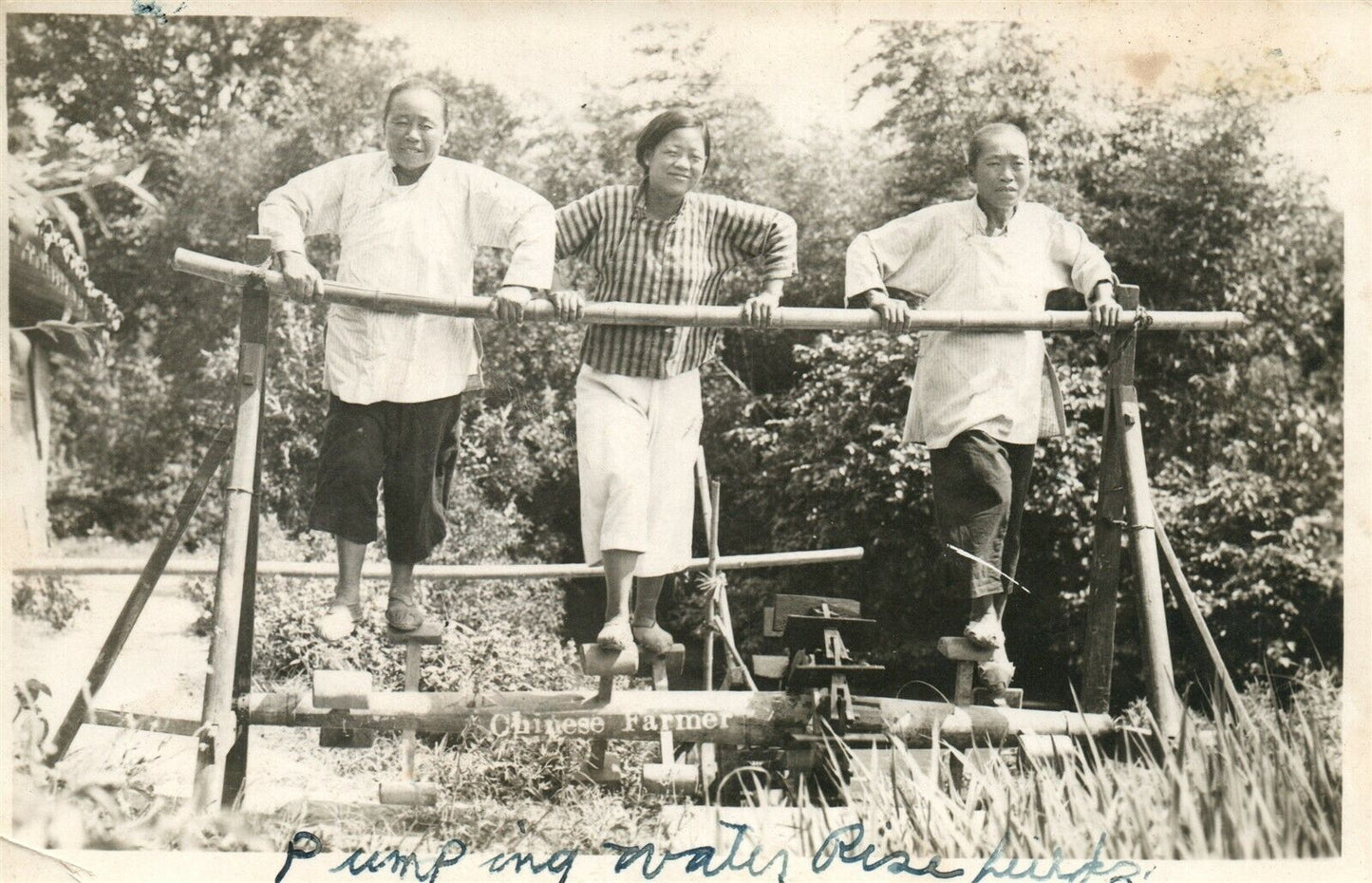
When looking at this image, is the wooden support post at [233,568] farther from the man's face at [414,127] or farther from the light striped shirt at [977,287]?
the light striped shirt at [977,287]

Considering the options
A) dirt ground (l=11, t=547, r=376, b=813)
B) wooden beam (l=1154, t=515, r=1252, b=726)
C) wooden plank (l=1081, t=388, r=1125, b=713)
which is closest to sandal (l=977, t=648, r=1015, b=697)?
wooden plank (l=1081, t=388, r=1125, b=713)

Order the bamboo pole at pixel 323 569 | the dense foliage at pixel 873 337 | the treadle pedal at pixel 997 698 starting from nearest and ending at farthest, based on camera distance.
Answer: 1. the treadle pedal at pixel 997 698
2. the bamboo pole at pixel 323 569
3. the dense foliage at pixel 873 337

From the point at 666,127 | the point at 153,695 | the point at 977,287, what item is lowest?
the point at 153,695

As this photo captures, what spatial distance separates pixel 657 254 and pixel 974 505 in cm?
134

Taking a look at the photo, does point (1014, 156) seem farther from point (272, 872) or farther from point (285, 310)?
point (285, 310)

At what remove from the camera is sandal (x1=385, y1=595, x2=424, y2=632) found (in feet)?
12.8

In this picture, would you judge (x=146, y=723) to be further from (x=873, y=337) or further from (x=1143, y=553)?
(x=873, y=337)

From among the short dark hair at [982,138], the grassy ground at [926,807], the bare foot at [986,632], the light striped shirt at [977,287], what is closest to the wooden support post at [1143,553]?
the grassy ground at [926,807]

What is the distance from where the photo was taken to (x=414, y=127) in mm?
3754

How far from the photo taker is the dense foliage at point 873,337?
7211mm

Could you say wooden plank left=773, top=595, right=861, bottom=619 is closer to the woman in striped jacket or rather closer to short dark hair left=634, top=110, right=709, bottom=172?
the woman in striped jacket

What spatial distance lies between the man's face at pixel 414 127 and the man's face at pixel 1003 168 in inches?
70.0

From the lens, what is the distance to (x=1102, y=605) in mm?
4094

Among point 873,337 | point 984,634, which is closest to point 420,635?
point 984,634
